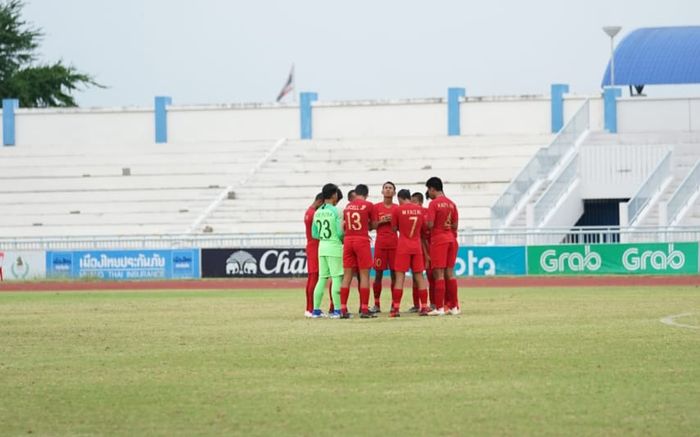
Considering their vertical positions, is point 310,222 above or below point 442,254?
above

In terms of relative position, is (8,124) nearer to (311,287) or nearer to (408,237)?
(311,287)

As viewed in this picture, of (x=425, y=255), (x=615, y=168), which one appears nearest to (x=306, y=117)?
(x=615, y=168)

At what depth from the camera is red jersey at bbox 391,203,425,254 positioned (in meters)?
20.8

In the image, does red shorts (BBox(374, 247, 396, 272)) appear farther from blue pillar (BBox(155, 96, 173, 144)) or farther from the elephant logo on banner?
blue pillar (BBox(155, 96, 173, 144))

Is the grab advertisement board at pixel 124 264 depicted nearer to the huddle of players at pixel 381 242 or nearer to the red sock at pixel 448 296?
the huddle of players at pixel 381 242

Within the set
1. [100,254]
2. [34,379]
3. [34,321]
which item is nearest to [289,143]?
[100,254]

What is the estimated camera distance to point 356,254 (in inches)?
828

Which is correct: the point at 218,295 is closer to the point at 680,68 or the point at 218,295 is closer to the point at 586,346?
the point at 586,346

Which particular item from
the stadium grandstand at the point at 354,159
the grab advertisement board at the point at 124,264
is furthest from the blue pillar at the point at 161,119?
the grab advertisement board at the point at 124,264

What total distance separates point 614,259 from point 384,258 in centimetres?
1745

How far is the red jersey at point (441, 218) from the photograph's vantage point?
2109cm

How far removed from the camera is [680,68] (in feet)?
189

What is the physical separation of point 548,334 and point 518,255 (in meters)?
21.0

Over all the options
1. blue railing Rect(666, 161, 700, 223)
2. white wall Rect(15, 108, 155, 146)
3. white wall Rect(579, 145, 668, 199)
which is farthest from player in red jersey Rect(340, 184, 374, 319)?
white wall Rect(15, 108, 155, 146)
